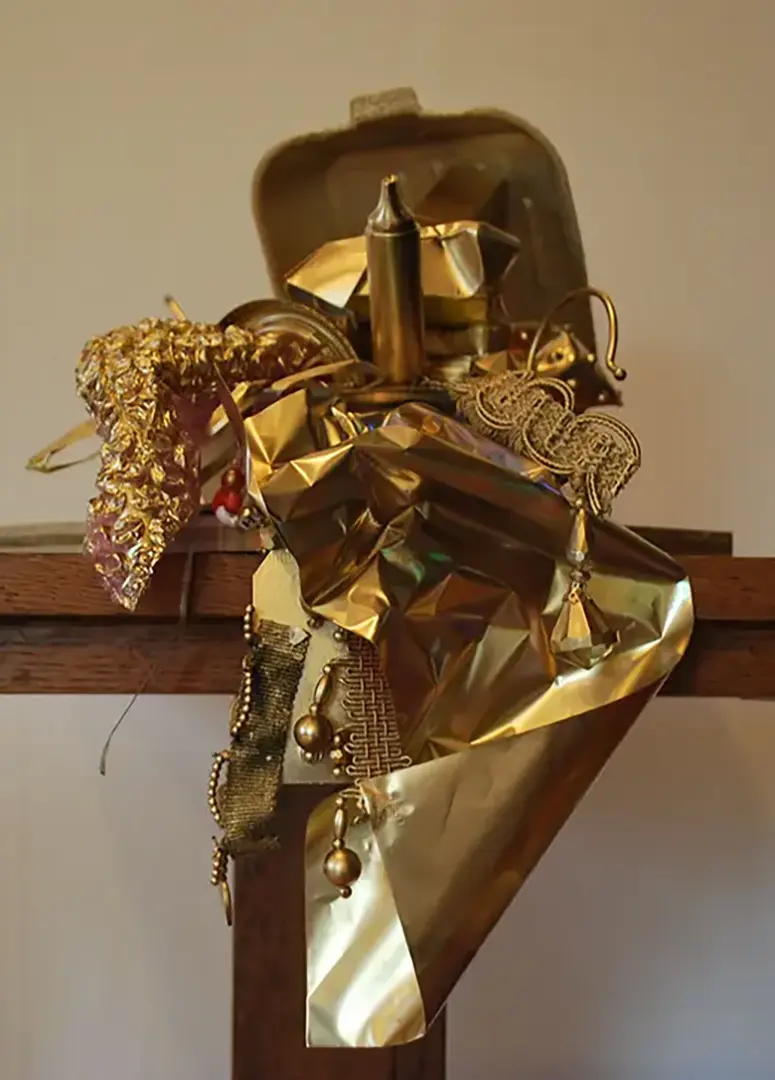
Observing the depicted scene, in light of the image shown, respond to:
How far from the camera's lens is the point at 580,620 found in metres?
0.38

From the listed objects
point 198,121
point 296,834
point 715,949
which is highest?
point 198,121

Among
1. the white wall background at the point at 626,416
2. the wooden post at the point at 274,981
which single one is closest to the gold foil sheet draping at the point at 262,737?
the wooden post at the point at 274,981

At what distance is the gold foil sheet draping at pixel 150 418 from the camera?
393 millimetres

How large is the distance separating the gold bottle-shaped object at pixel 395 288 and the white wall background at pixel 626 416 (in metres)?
0.39

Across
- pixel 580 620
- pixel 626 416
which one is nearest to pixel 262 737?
pixel 580 620

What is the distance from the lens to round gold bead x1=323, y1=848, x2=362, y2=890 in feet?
1.26

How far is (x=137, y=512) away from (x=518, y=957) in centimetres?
61

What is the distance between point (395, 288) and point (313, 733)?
0.66 feet

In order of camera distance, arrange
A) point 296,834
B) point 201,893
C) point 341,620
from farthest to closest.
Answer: point 201,893 < point 296,834 < point 341,620

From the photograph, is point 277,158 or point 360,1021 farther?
point 277,158

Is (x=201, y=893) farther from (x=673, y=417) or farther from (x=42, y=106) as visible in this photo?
(x=42, y=106)

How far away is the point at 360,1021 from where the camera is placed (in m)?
0.38

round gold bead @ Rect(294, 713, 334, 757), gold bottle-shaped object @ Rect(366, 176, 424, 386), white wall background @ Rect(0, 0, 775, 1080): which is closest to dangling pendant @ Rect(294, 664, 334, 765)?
round gold bead @ Rect(294, 713, 334, 757)

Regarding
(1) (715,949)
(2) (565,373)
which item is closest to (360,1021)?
(2) (565,373)
